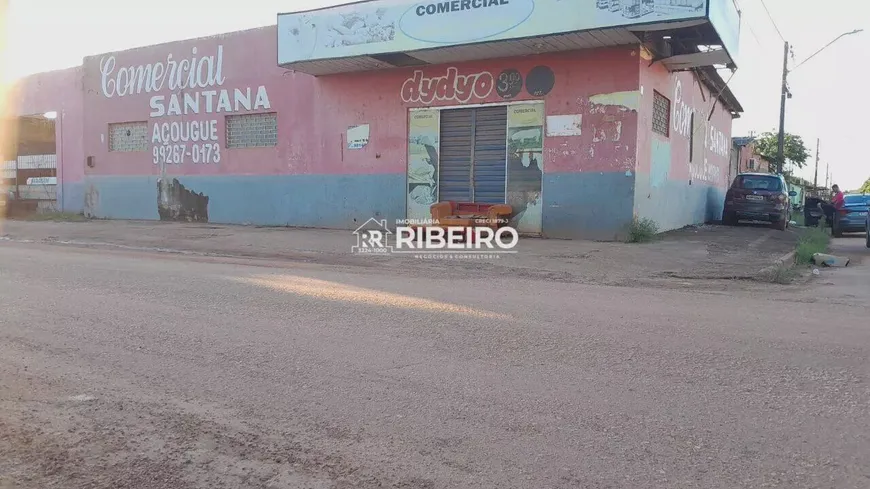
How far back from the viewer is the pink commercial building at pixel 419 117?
487 inches

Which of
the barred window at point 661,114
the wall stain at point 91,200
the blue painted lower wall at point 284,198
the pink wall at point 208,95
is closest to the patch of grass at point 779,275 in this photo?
the barred window at point 661,114

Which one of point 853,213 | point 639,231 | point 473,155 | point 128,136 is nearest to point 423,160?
point 473,155

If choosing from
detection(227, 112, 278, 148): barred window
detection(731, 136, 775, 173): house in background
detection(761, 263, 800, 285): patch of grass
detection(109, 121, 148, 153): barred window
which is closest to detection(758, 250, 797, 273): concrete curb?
detection(761, 263, 800, 285): patch of grass

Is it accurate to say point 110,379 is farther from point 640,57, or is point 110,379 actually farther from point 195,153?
A: point 195,153

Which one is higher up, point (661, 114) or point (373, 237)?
point (661, 114)

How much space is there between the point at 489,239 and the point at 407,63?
16.0 feet

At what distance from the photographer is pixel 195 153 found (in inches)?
709

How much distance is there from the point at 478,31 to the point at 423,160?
3493mm

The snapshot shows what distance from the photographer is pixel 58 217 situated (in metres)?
20.5

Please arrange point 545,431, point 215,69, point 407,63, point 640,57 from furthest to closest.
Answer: point 215,69 → point 407,63 → point 640,57 → point 545,431

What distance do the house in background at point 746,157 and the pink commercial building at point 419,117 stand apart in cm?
892

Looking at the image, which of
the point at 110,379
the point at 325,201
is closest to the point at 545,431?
the point at 110,379

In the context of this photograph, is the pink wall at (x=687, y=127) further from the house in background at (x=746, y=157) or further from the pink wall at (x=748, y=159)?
the pink wall at (x=748, y=159)

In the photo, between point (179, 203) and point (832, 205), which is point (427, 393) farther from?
point (832, 205)
